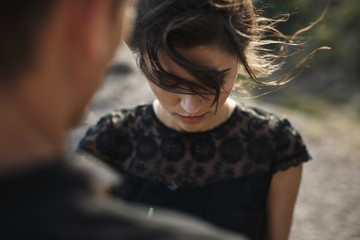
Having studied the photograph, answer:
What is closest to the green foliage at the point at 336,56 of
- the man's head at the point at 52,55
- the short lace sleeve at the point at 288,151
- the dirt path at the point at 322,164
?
the dirt path at the point at 322,164

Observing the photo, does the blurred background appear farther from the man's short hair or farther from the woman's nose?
the man's short hair

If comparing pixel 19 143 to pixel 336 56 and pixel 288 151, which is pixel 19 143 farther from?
pixel 336 56

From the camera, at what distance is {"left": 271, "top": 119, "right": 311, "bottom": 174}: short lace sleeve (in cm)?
203

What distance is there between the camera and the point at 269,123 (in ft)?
6.95

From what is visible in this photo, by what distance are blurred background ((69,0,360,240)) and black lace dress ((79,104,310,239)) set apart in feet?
0.88

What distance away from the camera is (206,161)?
2.08 metres

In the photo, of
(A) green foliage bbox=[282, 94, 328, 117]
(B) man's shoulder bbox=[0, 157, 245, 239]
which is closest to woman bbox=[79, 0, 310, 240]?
(B) man's shoulder bbox=[0, 157, 245, 239]

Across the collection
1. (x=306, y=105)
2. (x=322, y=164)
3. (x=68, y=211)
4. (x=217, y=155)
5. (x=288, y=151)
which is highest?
(x=306, y=105)

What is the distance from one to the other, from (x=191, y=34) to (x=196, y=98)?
0.31 meters

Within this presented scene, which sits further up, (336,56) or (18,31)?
(336,56)

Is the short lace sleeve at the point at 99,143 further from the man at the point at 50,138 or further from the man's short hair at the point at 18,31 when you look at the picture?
the man's short hair at the point at 18,31

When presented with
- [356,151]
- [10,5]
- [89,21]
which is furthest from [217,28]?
[356,151]

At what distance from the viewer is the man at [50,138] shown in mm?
617

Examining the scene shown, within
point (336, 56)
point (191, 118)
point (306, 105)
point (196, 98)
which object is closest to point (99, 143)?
point (191, 118)
